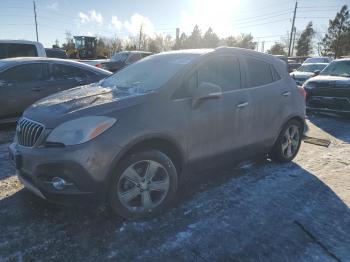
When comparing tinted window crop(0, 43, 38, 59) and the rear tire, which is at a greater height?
tinted window crop(0, 43, 38, 59)

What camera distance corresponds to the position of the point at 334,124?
27.5ft

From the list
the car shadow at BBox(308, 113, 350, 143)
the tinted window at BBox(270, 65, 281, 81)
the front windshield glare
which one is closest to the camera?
the tinted window at BBox(270, 65, 281, 81)

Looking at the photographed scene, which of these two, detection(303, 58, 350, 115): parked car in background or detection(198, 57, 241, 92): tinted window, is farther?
detection(303, 58, 350, 115): parked car in background

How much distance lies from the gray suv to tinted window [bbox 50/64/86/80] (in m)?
2.89

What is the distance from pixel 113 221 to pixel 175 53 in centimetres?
229

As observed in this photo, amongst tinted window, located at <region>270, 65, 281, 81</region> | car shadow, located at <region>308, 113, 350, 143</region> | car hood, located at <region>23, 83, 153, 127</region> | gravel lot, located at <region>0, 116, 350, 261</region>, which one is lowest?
car shadow, located at <region>308, 113, 350, 143</region>

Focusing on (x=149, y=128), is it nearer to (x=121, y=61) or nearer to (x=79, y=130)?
(x=79, y=130)

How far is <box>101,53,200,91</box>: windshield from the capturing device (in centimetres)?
369

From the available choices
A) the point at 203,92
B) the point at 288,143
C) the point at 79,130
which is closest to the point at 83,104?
the point at 79,130

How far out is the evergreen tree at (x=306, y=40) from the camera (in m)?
69.0

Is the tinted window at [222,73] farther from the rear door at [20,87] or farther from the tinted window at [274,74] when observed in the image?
the rear door at [20,87]

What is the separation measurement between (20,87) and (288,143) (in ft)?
16.9

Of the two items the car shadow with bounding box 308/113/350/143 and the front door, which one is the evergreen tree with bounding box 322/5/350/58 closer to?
the car shadow with bounding box 308/113/350/143

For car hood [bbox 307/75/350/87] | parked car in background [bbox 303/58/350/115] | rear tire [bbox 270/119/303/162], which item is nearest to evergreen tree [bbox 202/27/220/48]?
parked car in background [bbox 303/58/350/115]
